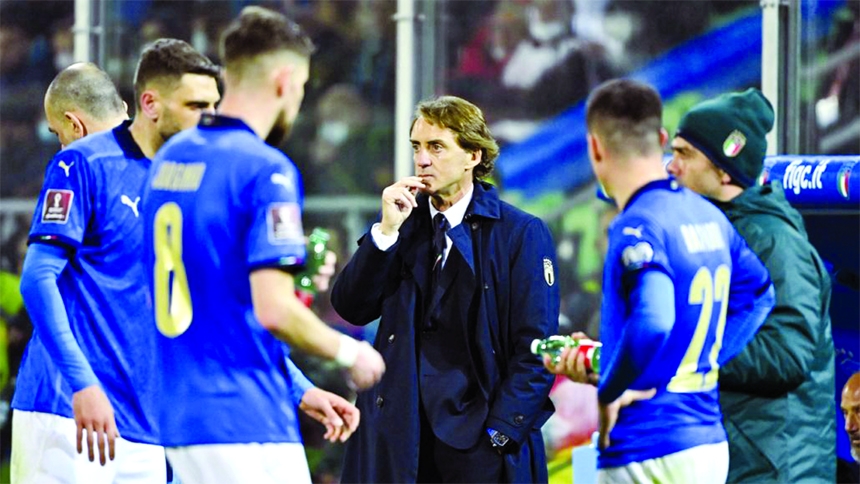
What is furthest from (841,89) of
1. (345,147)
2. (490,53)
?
(345,147)

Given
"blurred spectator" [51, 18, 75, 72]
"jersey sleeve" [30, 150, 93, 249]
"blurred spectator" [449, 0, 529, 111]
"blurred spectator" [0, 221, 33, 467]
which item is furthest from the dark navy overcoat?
"blurred spectator" [51, 18, 75, 72]

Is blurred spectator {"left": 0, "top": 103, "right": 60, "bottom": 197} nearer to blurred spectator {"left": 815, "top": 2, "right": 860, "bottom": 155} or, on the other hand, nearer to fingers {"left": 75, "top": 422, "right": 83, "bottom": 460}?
blurred spectator {"left": 815, "top": 2, "right": 860, "bottom": 155}

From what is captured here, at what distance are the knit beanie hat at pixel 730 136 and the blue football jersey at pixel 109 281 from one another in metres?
1.83

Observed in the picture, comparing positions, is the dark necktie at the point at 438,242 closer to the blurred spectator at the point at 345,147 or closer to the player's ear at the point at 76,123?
the player's ear at the point at 76,123

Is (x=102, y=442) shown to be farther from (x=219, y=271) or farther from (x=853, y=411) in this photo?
(x=853, y=411)

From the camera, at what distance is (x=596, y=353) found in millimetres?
4121

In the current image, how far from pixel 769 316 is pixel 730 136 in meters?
0.61

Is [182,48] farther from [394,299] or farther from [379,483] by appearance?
[379,483]

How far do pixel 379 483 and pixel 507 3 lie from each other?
4217 mm

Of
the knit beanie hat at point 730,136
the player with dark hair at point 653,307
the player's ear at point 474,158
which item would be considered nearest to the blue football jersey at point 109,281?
the player's ear at point 474,158

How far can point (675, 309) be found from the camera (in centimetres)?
410

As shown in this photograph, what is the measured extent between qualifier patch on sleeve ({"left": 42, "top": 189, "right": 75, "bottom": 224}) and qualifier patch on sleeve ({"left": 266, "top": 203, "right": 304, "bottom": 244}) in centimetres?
129

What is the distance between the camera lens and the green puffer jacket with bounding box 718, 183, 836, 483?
196 inches

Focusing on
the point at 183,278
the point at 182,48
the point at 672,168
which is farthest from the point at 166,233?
the point at 672,168
